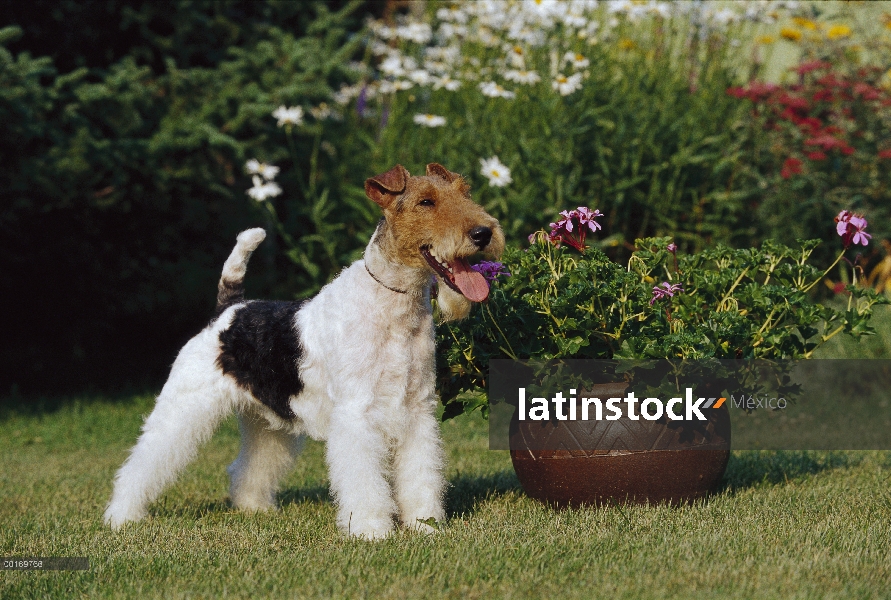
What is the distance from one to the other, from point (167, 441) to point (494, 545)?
170 cm

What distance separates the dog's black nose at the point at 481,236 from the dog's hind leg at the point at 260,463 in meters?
1.82

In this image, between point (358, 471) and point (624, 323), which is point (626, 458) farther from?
point (358, 471)

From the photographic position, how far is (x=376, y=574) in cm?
346

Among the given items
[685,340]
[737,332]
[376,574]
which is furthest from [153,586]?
[737,332]

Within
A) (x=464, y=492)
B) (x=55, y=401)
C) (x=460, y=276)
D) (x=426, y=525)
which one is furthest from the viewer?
(x=55, y=401)

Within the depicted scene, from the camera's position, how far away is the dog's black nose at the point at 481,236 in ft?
12.0

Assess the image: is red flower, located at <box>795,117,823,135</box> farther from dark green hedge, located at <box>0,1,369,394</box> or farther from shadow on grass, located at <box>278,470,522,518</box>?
shadow on grass, located at <box>278,470,522,518</box>

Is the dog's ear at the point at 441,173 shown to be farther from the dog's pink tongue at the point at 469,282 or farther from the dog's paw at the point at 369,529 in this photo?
the dog's paw at the point at 369,529

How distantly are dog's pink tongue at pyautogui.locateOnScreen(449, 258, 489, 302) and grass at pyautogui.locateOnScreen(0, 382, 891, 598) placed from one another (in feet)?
3.28

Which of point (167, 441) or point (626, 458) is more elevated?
point (626, 458)

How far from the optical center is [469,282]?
3766 mm

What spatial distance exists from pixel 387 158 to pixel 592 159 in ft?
5.92

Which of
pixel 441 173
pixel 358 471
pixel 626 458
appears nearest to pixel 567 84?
pixel 441 173

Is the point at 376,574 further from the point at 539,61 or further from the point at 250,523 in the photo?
the point at 539,61
